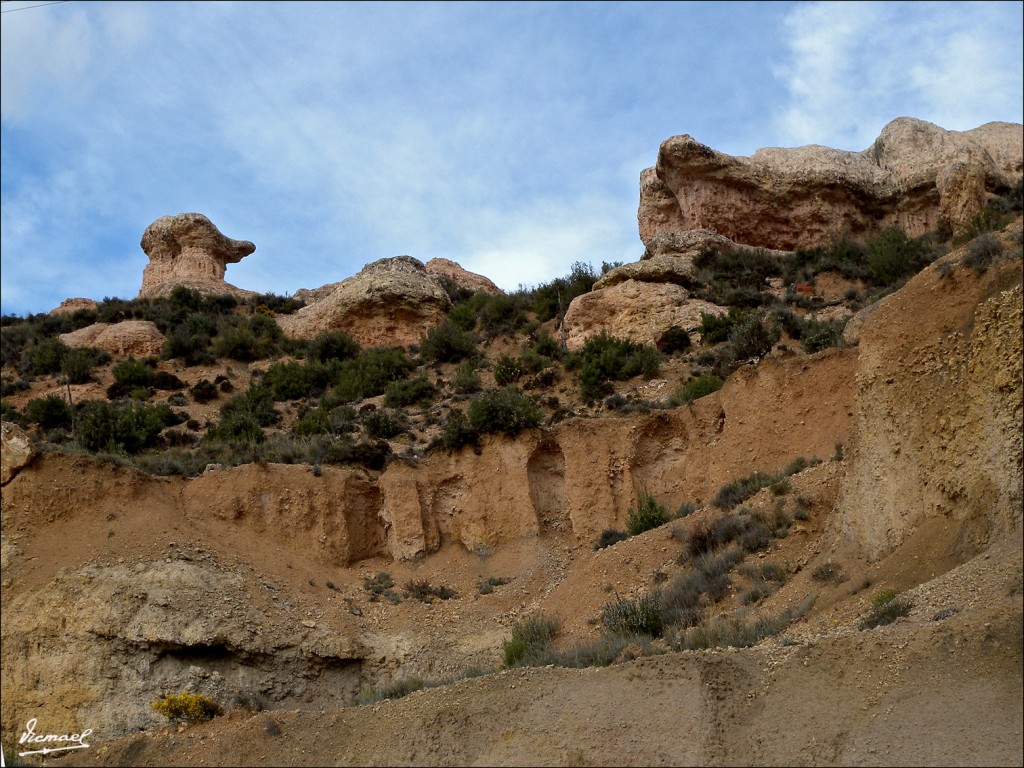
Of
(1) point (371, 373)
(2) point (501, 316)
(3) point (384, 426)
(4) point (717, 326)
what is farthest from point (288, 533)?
(2) point (501, 316)

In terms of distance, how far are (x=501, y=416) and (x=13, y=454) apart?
29.7 feet

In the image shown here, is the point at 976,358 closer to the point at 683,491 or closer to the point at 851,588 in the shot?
the point at 851,588

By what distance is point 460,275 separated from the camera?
4828cm

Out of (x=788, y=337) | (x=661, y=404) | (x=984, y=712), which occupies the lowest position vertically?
(x=984, y=712)

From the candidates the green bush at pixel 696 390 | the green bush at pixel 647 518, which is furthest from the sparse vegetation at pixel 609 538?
the green bush at pixel 696 390

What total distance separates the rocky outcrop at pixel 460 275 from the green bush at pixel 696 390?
22.7m

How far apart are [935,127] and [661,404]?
22769 millimetres

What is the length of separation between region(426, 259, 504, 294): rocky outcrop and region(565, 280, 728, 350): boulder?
14.1 m

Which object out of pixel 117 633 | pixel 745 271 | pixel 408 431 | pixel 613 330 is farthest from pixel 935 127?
pixel 117 633

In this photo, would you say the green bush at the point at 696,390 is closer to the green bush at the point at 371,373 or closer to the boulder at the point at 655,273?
the boulder at the point at 655,273

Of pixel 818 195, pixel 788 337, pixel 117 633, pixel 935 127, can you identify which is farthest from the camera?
pixel 935 127

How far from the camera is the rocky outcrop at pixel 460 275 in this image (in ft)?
151

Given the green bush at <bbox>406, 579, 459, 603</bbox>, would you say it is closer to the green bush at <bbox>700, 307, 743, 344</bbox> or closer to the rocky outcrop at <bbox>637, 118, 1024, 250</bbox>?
the green bush at <bbox>700, 307, 743, 344</bbox>

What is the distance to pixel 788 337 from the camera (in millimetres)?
25625
